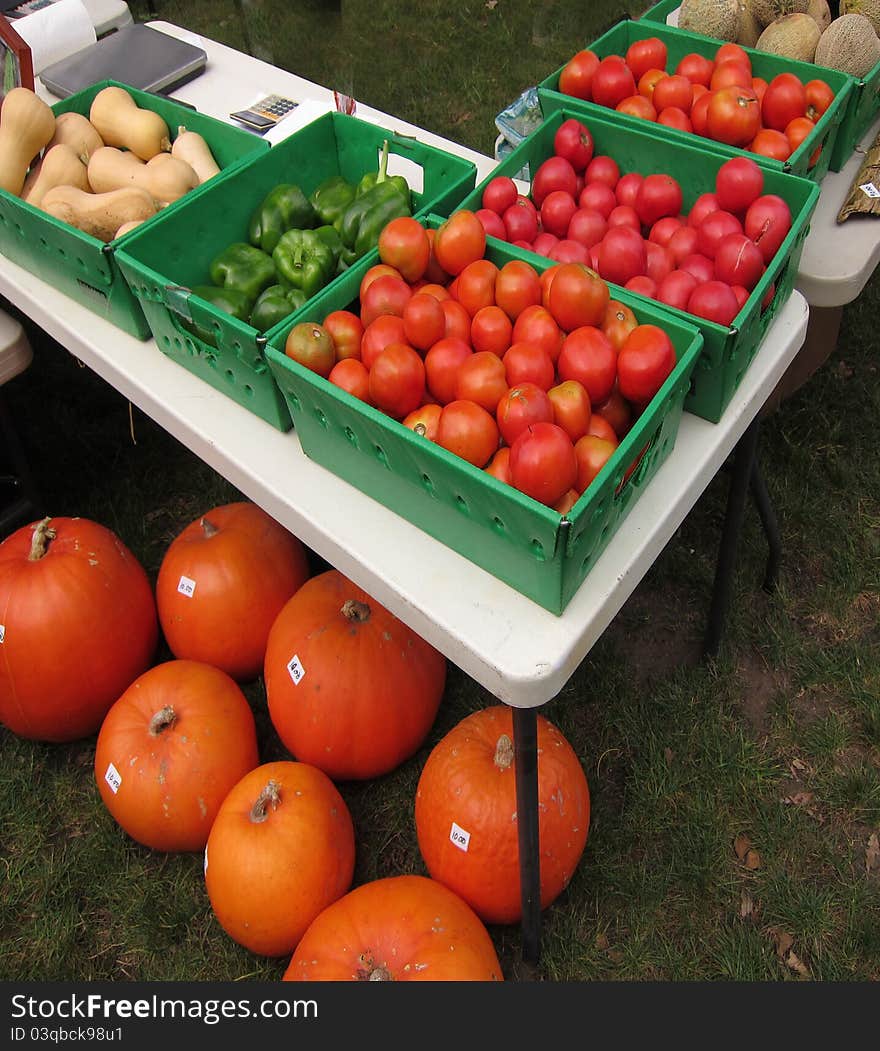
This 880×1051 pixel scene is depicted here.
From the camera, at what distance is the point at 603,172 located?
1.94 metres

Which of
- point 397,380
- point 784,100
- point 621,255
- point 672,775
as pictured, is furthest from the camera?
point 672,775

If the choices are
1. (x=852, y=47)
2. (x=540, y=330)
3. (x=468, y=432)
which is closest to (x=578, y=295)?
(x=540, y=330)

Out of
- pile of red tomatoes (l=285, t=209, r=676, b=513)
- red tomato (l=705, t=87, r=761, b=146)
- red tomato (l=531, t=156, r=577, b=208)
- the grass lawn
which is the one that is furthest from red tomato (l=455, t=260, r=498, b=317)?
the grass lawn

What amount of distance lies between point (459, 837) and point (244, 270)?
129cm

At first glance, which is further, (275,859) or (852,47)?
(852,47)

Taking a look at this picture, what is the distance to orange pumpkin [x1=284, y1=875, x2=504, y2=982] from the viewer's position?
1.62 meters

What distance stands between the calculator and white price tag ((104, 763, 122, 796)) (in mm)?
1835

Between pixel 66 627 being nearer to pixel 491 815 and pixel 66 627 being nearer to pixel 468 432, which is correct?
pixel 491 815

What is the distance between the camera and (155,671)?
2.19 m

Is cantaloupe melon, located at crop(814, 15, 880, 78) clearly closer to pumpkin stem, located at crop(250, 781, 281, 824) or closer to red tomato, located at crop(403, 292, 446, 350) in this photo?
red tomato, located at crop(403, 292, 446, 350)

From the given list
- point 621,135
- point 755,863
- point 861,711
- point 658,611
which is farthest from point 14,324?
point 861,711

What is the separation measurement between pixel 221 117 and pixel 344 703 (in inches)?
72.2

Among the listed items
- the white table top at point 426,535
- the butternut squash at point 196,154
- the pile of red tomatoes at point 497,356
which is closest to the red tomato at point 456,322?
the pile of red tomatoes at point 497,356

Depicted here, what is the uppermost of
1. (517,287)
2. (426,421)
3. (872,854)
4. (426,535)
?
(517,287)
